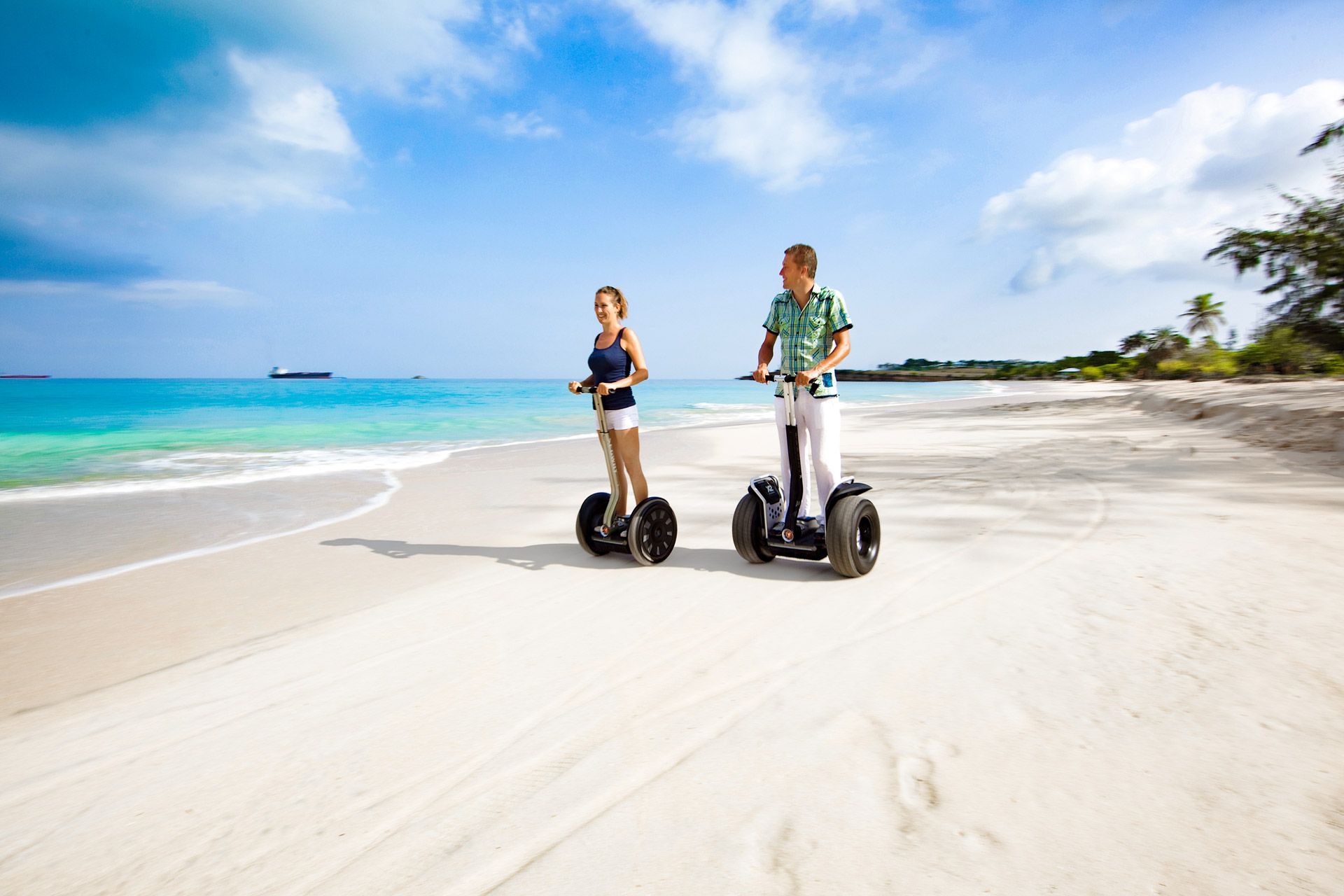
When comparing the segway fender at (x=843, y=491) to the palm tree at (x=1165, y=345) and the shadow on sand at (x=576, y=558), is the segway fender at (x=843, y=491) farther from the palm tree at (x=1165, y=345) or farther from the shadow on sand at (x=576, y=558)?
the palm tree at (x=1165, y=345)

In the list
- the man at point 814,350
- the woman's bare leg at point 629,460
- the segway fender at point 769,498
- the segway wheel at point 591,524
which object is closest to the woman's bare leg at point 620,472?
the woman's bare leg at point 629,460

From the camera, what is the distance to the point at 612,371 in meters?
4.97

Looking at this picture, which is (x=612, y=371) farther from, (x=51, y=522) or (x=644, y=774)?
(x=51, y=522)

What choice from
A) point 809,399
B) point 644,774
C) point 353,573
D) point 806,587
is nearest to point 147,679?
point 353,573

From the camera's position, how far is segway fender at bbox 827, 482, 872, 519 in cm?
446

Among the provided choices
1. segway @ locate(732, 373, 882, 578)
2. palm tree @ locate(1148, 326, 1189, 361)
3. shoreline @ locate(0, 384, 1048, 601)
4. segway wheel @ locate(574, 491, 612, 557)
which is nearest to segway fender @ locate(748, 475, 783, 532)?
segway @ locate(732, 373, 882, 578)

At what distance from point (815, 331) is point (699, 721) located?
2841mm

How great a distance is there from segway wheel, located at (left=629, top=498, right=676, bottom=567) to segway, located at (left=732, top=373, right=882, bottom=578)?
59 cm

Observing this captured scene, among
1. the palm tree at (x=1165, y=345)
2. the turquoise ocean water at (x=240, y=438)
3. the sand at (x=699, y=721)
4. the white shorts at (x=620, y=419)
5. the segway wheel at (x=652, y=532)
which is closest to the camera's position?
the sand at (x=699, y=721)

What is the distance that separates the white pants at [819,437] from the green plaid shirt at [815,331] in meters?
0.10

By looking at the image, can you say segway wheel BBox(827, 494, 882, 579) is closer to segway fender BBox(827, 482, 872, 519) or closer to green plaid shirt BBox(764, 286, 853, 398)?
segway fender BBox(827, 482, 872, 519)

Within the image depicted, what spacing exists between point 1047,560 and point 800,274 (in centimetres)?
268

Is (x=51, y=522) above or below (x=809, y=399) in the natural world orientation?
below

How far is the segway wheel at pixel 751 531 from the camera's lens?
4.79 m
